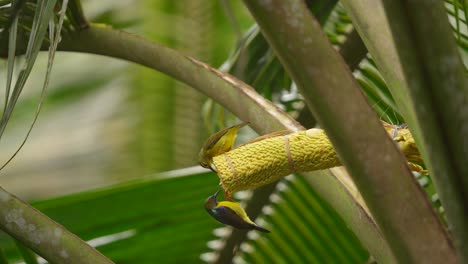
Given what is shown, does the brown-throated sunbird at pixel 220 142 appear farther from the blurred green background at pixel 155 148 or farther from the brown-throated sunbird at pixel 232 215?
the blurred green background at pixel 155 148

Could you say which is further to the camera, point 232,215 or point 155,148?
point 155,148

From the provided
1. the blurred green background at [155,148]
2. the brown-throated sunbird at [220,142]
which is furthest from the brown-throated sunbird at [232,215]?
the blurred green background at [155,148]

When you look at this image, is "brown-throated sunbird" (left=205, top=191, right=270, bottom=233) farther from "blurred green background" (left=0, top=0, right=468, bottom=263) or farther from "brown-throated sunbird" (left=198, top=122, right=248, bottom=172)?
"blurred green background" (left=0, top=0, right=468, bottom=263)

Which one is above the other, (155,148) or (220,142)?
(220,142)

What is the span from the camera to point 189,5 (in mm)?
3199

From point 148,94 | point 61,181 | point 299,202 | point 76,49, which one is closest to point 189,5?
point 148,94

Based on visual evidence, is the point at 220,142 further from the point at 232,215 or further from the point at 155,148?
the point at 155,148

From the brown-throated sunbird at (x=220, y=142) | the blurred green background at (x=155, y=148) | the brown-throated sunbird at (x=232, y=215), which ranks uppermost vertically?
the brown-throated sunbird at (x=220, y=142)

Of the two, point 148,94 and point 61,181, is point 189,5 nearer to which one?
point 148,94

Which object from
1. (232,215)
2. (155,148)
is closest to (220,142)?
(232,215)

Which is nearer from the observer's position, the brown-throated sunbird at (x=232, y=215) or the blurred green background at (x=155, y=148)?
the brown-throated sunbird at (x=232, y=215)

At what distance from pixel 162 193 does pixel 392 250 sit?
525 millimetres

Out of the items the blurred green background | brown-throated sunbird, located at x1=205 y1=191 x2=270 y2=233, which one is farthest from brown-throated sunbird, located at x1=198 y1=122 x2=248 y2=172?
the blurred green background

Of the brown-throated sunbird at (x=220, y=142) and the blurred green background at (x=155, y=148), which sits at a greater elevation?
the brown-throated sunbird at (x=220, y=142)
